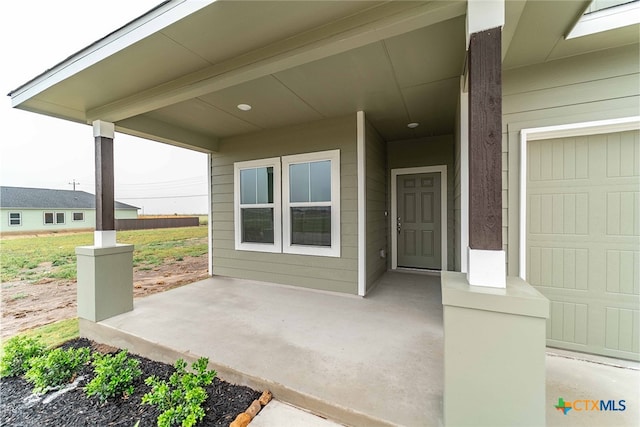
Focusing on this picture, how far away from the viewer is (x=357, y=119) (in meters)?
3.60

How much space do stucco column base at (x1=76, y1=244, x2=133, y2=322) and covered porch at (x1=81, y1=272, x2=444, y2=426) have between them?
13 centimetres

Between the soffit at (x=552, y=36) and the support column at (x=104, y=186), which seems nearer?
the soffit at (x=552, y=36)

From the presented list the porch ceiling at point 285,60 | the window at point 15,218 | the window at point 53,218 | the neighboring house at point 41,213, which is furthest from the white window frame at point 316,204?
the window at point 15,218

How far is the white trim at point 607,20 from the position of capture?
5.56ft

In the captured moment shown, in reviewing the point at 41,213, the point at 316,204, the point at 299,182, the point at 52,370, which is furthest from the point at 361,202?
the point at 41,213

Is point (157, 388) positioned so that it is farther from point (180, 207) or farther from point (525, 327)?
point (180, 207)

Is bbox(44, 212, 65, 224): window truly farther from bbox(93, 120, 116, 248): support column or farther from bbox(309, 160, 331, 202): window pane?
bbox(309, 160, 331, 202): window pane

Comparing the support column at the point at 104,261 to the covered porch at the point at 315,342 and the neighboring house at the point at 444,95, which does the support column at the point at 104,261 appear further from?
the neighboring house at the point at 444,95

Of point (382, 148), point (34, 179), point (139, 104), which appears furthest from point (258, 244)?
point (34, 179)

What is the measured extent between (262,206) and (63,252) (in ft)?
21.4

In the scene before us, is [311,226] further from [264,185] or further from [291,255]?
[264,185]

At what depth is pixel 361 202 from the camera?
3.59m

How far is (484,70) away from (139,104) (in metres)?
3.13

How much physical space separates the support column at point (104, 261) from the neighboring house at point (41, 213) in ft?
31.2
